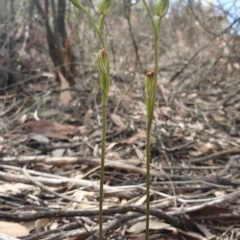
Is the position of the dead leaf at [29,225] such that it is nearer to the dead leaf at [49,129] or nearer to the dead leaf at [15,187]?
the dead leaf at [15,187]

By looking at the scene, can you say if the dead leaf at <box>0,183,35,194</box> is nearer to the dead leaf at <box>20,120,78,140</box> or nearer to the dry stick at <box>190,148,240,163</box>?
the dead leaf at <box>20,120,78,140</box>

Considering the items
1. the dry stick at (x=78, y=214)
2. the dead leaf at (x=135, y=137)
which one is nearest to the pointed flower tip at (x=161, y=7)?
the dry stick at (x=78, y=214)

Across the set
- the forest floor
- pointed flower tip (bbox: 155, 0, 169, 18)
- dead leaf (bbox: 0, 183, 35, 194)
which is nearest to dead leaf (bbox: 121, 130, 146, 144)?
the forest floor

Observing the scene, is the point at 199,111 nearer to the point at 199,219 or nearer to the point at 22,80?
the point at 22,80

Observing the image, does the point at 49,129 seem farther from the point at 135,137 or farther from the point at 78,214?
the point at 78,214

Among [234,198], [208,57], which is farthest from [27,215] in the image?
[208,57]

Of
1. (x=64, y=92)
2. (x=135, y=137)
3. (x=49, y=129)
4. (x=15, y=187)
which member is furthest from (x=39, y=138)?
(x=64, y=92)
